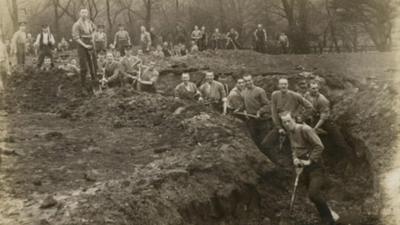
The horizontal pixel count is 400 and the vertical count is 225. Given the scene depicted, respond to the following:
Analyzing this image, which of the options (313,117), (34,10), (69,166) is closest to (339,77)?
(313,117)

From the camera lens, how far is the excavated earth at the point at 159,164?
699 centimetres

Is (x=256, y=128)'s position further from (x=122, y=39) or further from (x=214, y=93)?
(x=122, y=39)

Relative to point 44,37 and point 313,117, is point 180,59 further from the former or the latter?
point 313,117

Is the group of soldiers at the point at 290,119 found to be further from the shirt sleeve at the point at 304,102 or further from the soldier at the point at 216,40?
the soldier at the point at 216,40

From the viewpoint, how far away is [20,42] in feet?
55.5

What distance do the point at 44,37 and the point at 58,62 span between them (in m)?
2.90

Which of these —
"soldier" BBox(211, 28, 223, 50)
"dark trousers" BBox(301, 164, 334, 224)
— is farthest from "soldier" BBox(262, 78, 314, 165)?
"soldier" BBox(211, 28, 223, 50)

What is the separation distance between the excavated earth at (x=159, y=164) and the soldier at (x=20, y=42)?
3.01 metres

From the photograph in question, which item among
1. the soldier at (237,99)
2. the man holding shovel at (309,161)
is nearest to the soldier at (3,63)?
the soldier at (237,99)

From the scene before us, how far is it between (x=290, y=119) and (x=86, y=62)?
21.1ft

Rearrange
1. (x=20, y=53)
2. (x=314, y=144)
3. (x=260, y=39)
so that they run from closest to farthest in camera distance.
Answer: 1. (x=314, y=144)
2. (x=20, y=53)
3. (x=260, y=39)

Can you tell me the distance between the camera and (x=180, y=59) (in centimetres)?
1873

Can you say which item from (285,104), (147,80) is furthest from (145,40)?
(285,104)

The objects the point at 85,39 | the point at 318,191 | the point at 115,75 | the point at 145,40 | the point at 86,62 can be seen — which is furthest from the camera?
the point at 145,40
